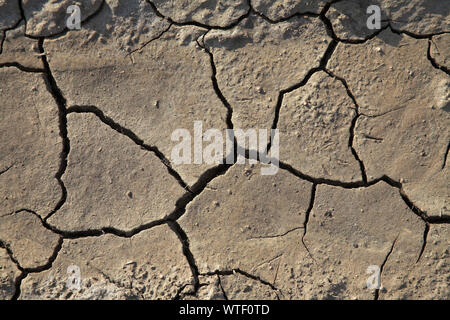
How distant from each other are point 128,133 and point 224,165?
2.30ft

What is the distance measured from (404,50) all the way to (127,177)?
6.74 feet

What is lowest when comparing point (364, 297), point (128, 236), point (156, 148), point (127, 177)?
point (364, 297)

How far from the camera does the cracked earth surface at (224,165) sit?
114 inches

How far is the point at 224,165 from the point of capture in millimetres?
2967

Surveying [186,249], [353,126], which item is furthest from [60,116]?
[353,126]

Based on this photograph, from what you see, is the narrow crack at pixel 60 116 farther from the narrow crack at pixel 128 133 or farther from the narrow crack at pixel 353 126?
the narrow crack at pixel 353 126

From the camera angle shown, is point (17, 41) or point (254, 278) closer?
point (254, 278)

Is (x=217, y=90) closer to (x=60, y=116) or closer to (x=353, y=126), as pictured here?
(x=353, y=126)

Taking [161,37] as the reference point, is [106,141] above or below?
below

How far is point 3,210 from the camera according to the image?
304 cm

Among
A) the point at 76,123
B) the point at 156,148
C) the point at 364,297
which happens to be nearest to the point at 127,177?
the point at 156,148

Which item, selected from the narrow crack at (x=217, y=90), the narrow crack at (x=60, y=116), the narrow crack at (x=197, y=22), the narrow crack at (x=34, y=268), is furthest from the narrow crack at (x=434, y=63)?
the narrow crack at (x=34, y=268)

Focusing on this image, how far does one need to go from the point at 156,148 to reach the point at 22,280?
4.14ft

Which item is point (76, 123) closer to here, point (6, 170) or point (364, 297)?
point (6, 170)
